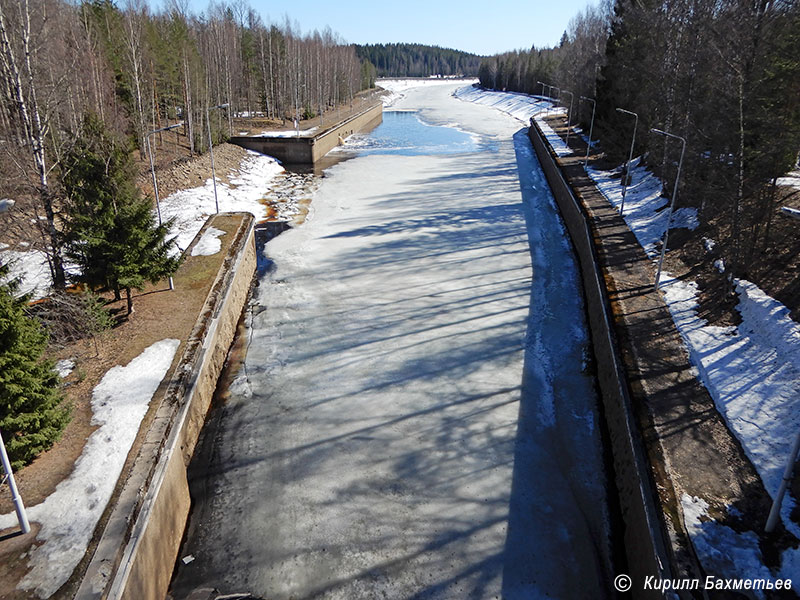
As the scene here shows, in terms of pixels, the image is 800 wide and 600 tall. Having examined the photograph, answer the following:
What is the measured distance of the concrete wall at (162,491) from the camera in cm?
685

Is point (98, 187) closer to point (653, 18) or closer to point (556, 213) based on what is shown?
point (556, 213)

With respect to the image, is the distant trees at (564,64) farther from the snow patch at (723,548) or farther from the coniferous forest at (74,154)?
the snow patch at (723,548)

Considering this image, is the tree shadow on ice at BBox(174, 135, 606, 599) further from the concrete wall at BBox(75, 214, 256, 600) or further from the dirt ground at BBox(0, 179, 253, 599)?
the dirt ground at BBox(0, 179, 253, 599)

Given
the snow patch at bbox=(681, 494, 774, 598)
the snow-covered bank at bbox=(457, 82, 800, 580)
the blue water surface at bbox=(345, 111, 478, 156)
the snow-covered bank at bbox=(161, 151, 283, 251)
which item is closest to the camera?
the snow patch at bbox=(681, 494, 774, 598)

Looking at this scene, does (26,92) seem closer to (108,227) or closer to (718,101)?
(108,227)

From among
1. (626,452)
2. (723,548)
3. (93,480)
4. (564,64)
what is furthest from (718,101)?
(564,64)

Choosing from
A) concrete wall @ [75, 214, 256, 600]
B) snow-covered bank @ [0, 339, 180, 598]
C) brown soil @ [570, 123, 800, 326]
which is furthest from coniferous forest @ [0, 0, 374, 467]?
brown soil @ [570, 123, 800, 326]

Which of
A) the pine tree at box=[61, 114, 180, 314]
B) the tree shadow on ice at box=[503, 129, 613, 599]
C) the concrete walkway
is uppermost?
the pine tree at box=[61, 114, 180, 314]

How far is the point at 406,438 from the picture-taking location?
36.5ft

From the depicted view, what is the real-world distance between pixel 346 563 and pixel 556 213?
936 inches

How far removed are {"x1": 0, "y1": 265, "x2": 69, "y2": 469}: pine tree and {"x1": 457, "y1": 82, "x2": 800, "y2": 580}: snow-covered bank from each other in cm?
1004

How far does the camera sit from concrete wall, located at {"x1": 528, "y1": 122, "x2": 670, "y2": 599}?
7641 mm

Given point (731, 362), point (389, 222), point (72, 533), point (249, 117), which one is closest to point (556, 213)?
point (389, 222)

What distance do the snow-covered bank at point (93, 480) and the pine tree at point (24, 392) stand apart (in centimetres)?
72
